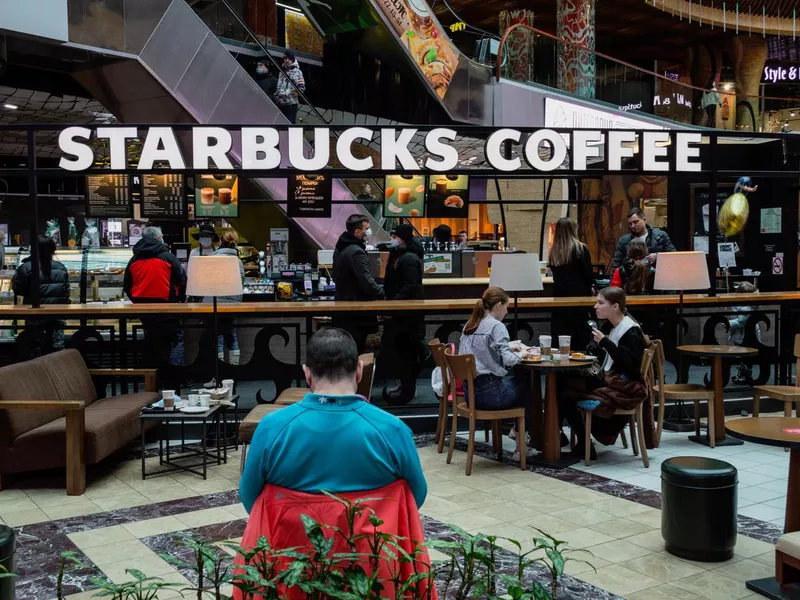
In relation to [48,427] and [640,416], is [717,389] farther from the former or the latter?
[48,427]

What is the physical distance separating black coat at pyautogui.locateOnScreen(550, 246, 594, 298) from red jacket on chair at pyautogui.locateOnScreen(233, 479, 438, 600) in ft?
20.1


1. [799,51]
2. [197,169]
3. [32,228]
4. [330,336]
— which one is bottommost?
[330,336]

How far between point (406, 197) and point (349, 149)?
5.17 ft

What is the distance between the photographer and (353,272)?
8305 mm

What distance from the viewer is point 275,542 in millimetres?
2531

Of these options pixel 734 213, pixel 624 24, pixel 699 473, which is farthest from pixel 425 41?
pixel 699 473

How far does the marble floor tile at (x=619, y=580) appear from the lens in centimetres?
406

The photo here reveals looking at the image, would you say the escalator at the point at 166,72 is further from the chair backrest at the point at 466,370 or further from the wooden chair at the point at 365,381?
the chair backrest at the point at 466,370

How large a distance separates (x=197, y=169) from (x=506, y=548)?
16.5 ft

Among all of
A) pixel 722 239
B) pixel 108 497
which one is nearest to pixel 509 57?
pixel 722 239

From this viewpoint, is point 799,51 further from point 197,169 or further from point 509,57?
Answer: point 197,169

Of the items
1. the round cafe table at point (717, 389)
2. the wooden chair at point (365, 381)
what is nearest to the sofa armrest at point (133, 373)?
the wooden chair at point (365, 381)

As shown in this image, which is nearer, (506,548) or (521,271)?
(506,548)

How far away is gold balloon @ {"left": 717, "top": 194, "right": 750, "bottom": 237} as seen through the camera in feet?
39.6
